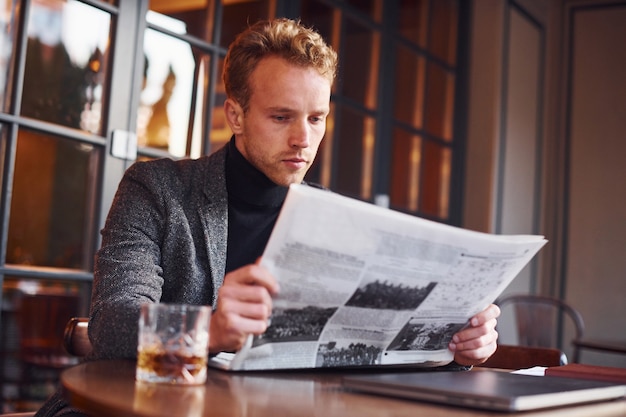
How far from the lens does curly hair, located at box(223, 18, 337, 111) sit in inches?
56.5

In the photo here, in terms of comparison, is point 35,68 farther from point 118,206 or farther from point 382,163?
point 382,163

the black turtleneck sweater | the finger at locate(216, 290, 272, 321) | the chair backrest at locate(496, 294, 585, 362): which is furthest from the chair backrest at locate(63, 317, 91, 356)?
the chair backrest at locate(496, 294, 585, 362)

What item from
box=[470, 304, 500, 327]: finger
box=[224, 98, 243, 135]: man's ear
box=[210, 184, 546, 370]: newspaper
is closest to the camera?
box=[210, 184, 546, 370]: newspaper

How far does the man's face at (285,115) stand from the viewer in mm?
1406

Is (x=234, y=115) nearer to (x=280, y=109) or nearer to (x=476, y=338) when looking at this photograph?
(x=280, y=109)

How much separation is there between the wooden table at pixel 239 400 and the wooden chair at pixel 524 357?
554mm

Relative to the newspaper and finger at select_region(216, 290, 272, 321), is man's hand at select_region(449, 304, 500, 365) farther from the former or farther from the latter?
finger at select_region(216, 290, 272, 321)

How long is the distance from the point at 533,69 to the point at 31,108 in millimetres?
3622

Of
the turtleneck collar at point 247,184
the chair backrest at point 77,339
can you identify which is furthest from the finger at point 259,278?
the turtleneck collar at point 247,184

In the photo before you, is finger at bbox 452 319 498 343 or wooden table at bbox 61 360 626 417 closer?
wooden table at bbox 61 360 626 417

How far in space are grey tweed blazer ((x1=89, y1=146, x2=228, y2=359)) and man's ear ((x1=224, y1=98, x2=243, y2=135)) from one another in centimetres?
10

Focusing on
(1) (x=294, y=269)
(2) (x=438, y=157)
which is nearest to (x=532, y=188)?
(2) (x=438, y=157)

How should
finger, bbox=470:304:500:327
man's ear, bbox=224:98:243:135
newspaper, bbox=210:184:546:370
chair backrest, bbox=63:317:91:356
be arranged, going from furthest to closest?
man's ear, bbox=224:98:243:135 < chair backrest, bbox=63:317:91:356 < finger, bbox=470:304:500:327 < newspaper, bbox=210:184:546:370

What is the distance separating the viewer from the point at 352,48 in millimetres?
3871
